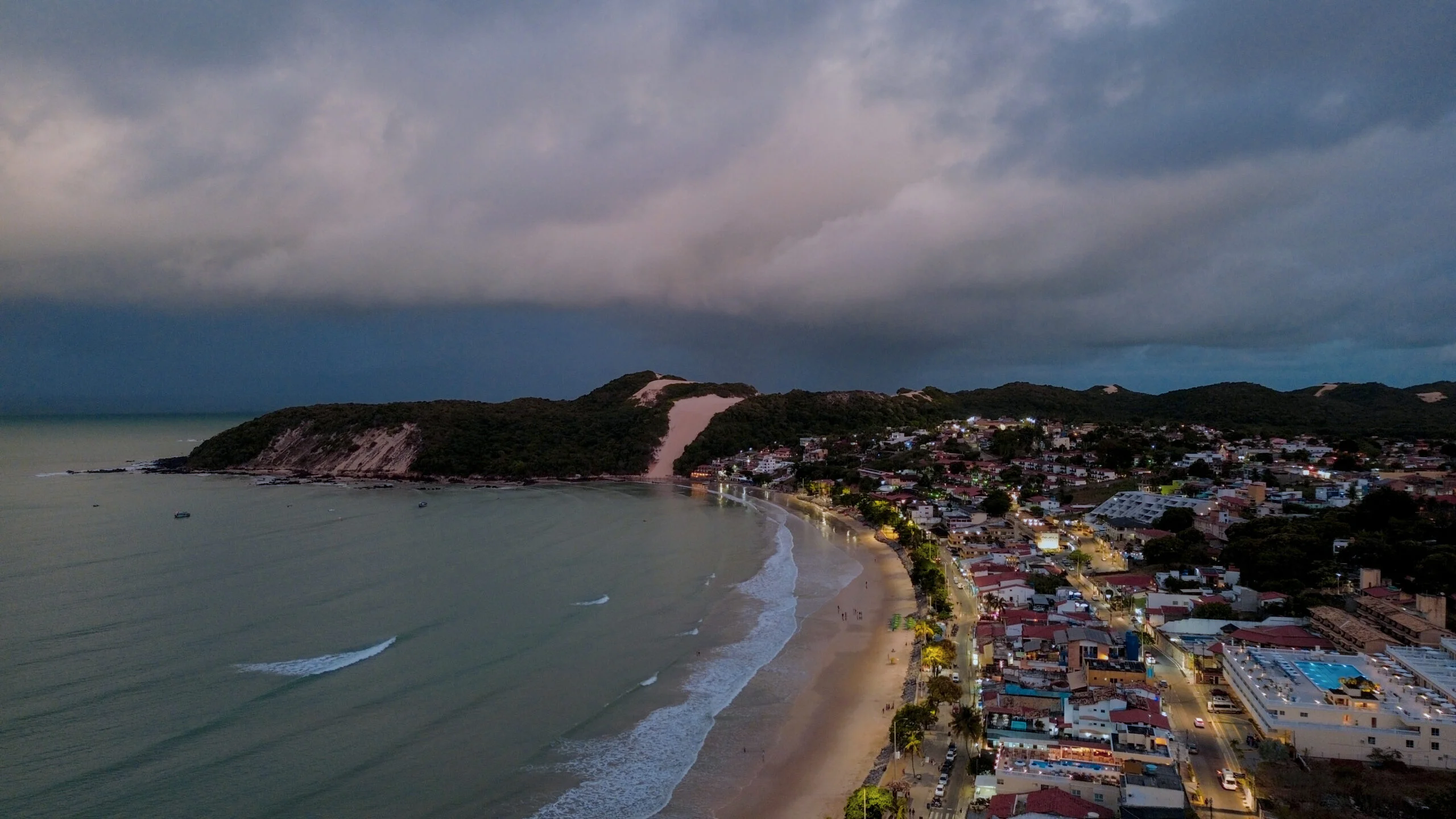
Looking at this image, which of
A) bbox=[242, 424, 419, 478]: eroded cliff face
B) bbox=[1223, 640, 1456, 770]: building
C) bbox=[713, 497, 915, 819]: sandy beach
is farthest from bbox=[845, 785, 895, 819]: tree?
bbox=[242, 424, 419, 478]: eroded cliff face

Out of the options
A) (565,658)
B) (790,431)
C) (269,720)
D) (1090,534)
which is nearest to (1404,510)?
(1090,534)

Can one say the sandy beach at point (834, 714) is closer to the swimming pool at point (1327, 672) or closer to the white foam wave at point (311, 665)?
the swimming pool at point (1327, 672)

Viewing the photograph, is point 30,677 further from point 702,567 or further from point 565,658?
point 702,567

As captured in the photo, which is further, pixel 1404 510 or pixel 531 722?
pixel 1404 510

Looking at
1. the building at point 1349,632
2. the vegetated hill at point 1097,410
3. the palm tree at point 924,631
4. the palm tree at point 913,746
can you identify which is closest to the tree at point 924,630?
the palm tree at point 924,631

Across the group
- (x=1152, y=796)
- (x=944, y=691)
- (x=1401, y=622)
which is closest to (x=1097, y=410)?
(x=1401, y=622)

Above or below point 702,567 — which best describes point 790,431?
above
